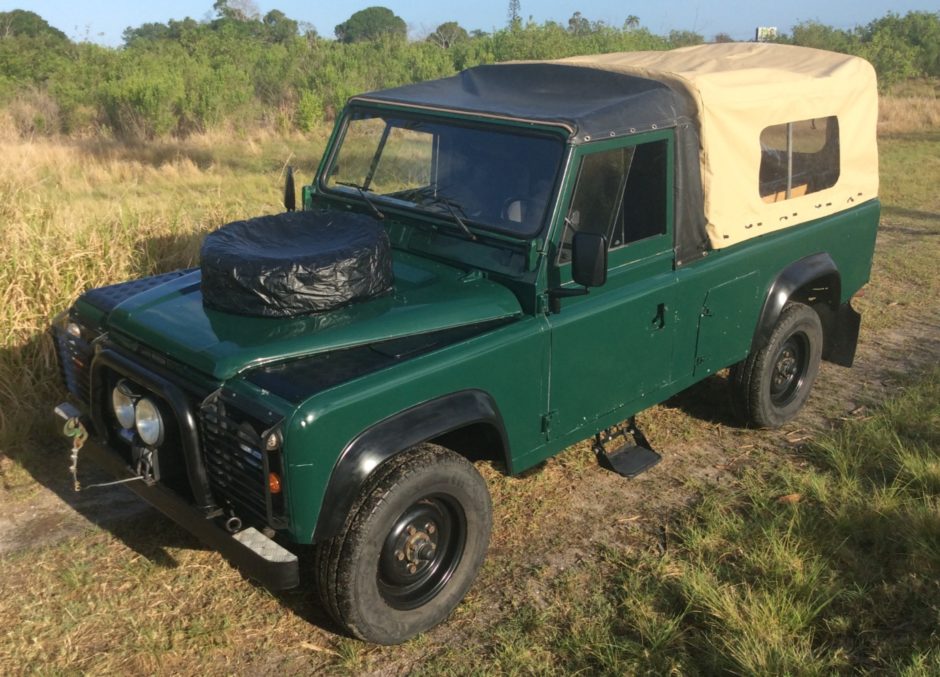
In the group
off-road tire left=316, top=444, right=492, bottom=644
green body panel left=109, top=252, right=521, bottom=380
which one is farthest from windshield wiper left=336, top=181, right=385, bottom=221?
off-road tire left=316, top=444, right=492, bottom=644

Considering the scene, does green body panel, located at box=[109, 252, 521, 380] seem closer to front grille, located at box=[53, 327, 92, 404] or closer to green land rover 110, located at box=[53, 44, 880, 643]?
green land rover 110, located at box=[53, 44, 880, 643]

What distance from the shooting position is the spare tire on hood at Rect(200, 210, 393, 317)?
3.12 metres

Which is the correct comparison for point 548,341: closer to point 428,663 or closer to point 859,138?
point 428,663

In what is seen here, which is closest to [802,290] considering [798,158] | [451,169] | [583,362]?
[798,158]

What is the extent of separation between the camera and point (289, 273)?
310 cm

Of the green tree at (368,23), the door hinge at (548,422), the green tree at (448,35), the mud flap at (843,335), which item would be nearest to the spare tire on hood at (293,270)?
the door hinge at (548,422)

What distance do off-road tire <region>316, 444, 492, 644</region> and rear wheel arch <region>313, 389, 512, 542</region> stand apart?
8 centimetres

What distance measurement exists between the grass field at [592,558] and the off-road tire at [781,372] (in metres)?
0.14

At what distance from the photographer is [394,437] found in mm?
2877

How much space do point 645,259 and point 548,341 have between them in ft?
2.47

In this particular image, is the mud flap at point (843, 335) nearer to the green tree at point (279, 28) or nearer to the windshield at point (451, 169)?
the windshield at point (451, 169)

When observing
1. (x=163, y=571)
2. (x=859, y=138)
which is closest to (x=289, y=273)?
(x=163, y=571)

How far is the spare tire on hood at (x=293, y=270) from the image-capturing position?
312 cm

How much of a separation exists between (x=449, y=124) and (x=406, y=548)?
1923 mm
